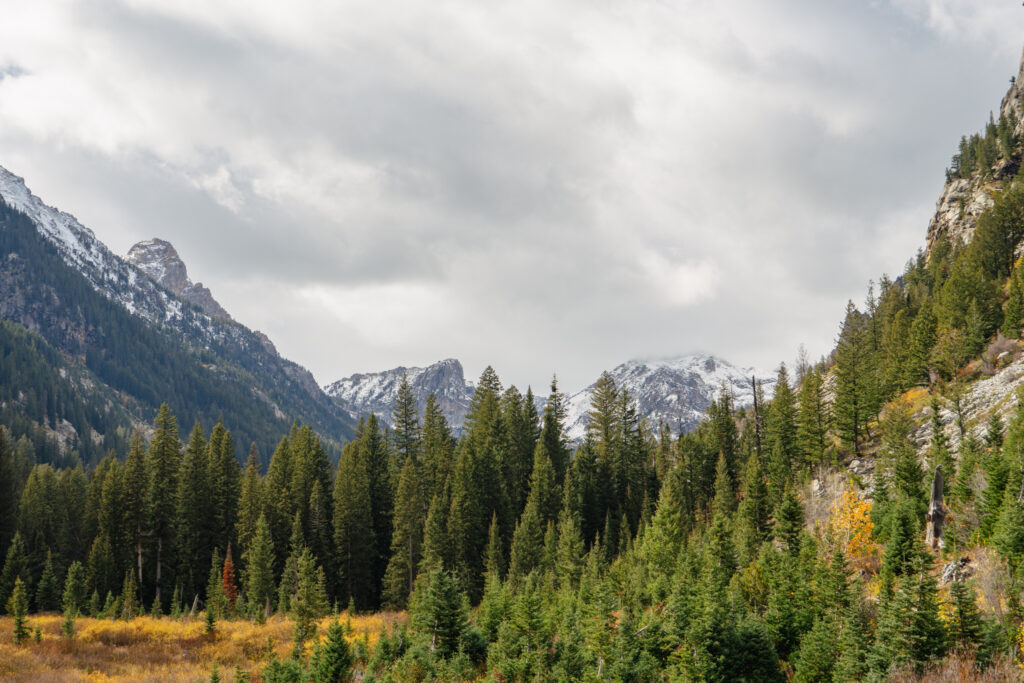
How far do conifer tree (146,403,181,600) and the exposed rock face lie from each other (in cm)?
10854

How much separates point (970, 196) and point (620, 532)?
9072 centimetres

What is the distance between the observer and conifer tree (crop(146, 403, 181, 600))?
207ft

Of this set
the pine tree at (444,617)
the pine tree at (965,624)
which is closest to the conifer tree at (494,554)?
the pine tree at (444,617)

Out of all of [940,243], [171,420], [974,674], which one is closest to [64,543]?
[171,420]

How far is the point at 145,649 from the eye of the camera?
1551 inches

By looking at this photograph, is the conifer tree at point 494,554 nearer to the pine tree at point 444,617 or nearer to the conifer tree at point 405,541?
the conifer tree at point 405,541

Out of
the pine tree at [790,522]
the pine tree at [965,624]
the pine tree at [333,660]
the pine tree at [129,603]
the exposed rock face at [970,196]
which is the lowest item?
the pine tree at [129,603]

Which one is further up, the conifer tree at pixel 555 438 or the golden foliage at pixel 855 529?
the conifer tree at pixel 555 438

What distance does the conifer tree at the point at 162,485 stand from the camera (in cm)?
6322

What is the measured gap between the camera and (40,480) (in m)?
73.4

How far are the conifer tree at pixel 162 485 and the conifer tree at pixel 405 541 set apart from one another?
82.1 ft

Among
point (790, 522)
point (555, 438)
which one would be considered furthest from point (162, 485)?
point (790, 522)

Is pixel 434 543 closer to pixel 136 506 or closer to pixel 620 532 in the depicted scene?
pixel 620 532

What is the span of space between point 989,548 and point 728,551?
13645 millimetres
